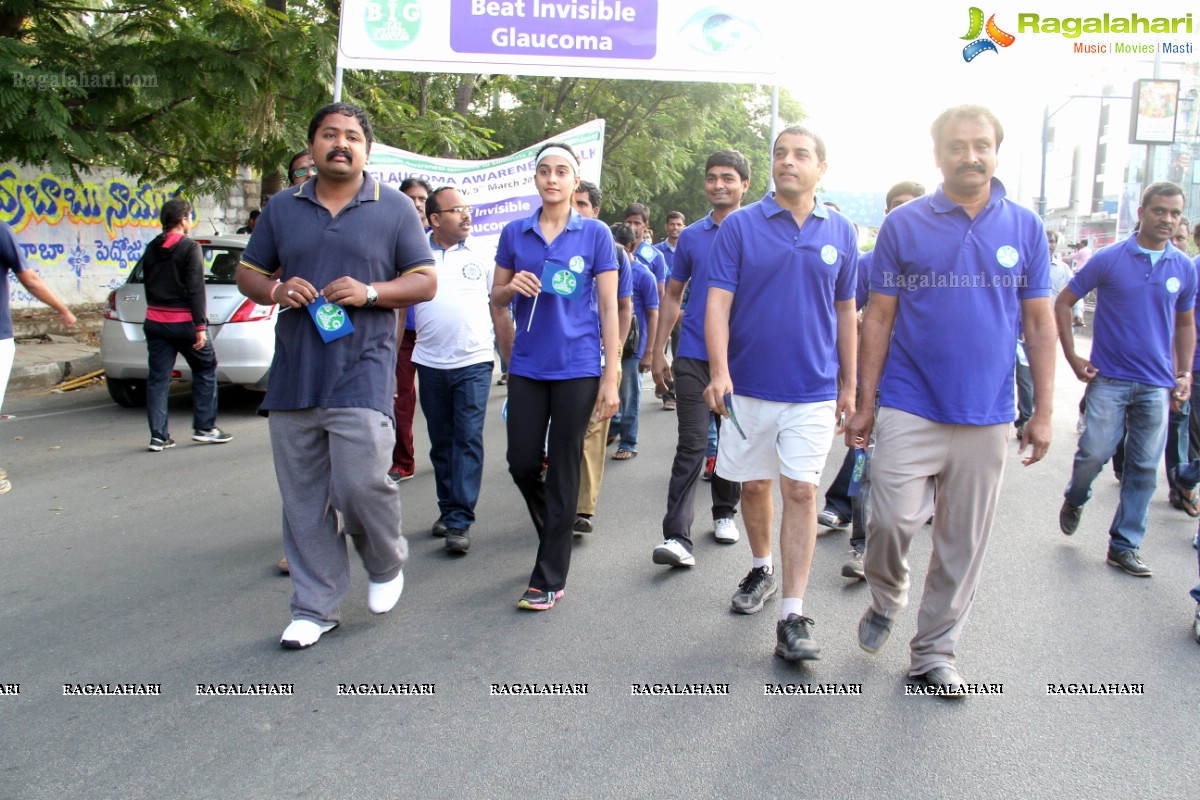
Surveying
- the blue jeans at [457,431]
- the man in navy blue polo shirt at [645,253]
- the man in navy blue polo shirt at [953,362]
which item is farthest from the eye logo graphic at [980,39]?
the man in navy blue polo shirt at [953,362]

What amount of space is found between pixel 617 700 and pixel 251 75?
7.92 metres

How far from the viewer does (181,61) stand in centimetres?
922

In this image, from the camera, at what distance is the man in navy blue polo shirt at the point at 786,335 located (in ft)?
12.2

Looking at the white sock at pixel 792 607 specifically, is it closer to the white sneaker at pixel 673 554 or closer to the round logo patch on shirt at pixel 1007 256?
the white sneaker at pixel 673 554

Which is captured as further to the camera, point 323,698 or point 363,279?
point 363,279

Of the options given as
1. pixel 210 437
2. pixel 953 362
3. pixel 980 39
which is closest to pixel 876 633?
pixel 953 362

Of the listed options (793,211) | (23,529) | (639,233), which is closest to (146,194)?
(639,233)

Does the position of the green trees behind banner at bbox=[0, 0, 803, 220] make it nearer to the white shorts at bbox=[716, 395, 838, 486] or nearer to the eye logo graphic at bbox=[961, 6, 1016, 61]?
the eye logo graphic at bbox=[961, 6, 1016, 61]

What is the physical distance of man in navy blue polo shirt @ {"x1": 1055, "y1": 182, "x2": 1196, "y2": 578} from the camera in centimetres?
497

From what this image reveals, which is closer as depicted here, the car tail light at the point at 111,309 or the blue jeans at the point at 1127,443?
the blue jeans at the point at 1127,443

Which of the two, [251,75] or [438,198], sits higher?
[251,75]

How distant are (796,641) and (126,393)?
7.73 m

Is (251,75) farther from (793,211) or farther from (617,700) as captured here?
(617,700)

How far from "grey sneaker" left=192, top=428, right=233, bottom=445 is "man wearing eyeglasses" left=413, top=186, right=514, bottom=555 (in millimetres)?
3119
